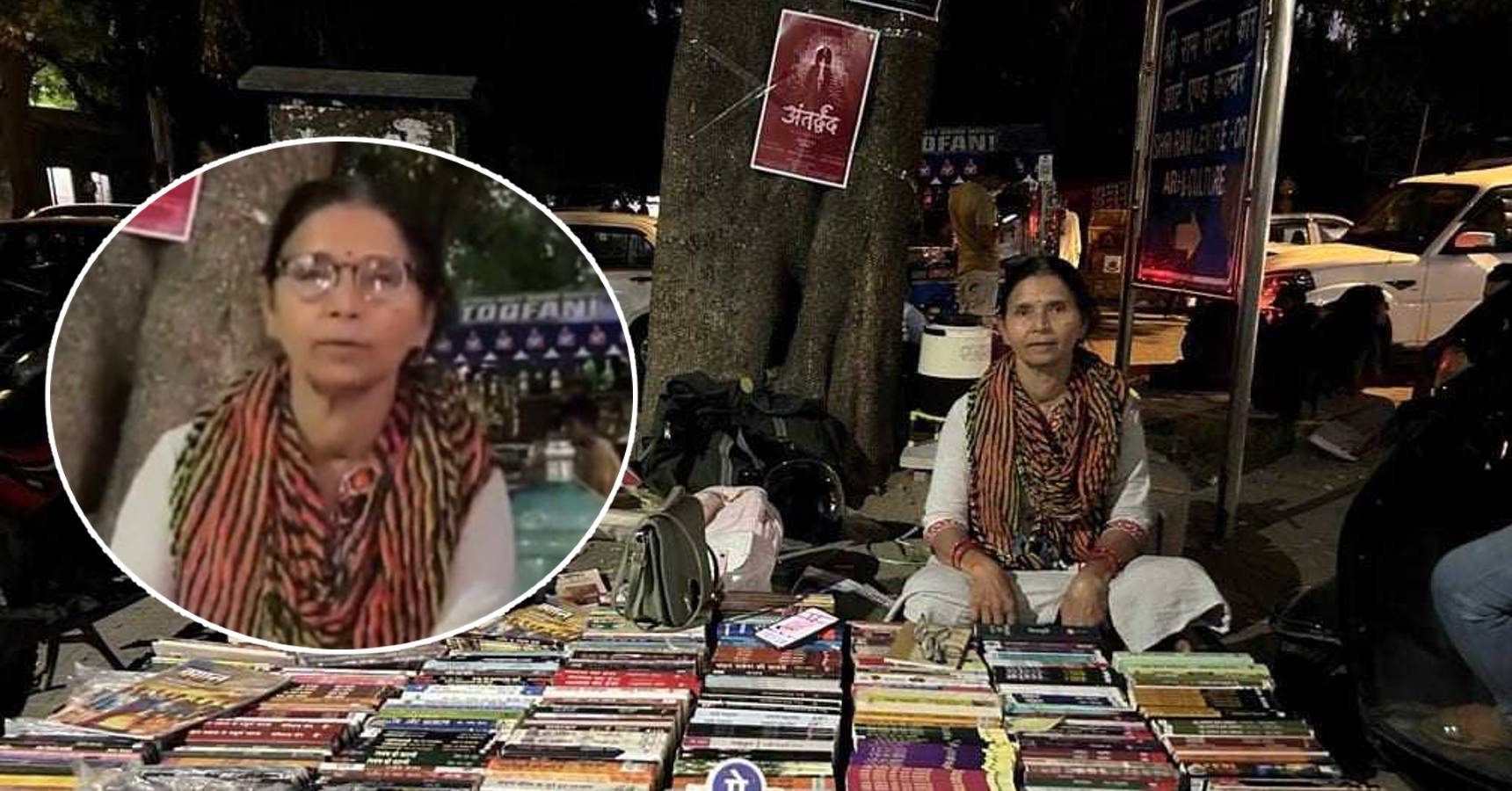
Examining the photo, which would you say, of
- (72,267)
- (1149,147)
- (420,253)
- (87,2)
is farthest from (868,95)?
(87,2)

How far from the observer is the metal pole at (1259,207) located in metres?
3.95

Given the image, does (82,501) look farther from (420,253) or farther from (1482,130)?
(1482,130)

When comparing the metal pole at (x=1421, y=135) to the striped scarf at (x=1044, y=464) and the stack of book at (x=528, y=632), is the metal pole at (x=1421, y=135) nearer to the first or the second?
the striped scarf at (x=1044, y=464)

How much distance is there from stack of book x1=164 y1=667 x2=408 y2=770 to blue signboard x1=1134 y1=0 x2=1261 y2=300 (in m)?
3.49

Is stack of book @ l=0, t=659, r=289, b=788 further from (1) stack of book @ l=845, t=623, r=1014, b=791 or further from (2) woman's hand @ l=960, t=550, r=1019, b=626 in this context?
(2) woman's hand @ l=960, t=550, r=1019, b=626

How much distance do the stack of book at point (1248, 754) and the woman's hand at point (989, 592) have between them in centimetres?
57

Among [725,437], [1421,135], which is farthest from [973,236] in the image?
[1421,135]

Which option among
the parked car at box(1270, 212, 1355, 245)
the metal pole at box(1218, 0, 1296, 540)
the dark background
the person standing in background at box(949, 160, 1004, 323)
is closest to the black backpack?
the metal pole at box(1218, 0, 1296, 540)

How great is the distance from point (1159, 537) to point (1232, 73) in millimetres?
1926

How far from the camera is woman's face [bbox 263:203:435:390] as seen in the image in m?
1.39

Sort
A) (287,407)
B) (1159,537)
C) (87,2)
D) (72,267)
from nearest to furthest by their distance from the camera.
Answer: (287,407) → (1159,537) → (72,267) → (87,2)

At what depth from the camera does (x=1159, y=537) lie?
3736mm

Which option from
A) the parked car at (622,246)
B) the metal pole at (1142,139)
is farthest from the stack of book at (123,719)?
the parked car at (622,246)

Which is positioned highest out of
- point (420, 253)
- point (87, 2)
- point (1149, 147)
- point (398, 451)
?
point (87, 2)
